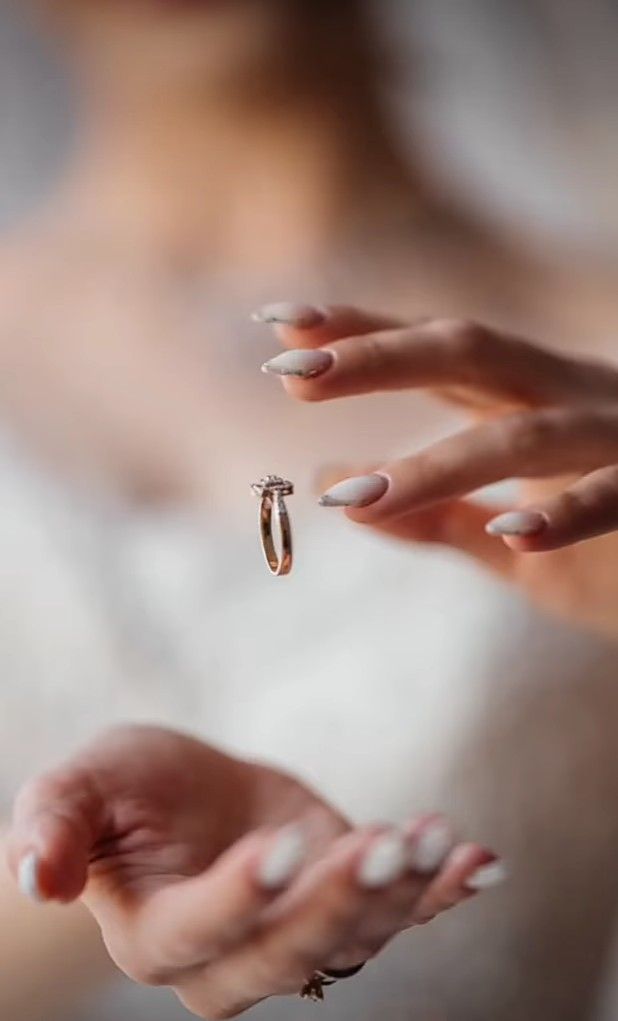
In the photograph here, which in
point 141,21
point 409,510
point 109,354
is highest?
point 141,21

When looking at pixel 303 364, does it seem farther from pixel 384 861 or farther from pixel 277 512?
pixel 384 861

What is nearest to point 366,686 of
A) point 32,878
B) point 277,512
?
point 277,512

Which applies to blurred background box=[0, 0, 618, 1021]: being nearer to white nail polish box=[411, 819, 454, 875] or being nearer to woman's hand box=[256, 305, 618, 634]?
woman's hand box=[256, 305, 618, 634]

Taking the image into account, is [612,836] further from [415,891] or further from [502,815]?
[415,891]

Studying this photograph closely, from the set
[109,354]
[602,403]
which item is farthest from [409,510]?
[109,354]

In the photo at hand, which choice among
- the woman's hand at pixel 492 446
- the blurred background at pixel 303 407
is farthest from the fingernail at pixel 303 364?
the blurred background at pixel 303 407

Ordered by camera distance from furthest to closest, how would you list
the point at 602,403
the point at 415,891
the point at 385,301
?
1. the point at 385,301
2. the point at 602,403
3. the point at 415,891

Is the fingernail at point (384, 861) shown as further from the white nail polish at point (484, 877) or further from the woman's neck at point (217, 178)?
the woman's neck at point (217, 178)
